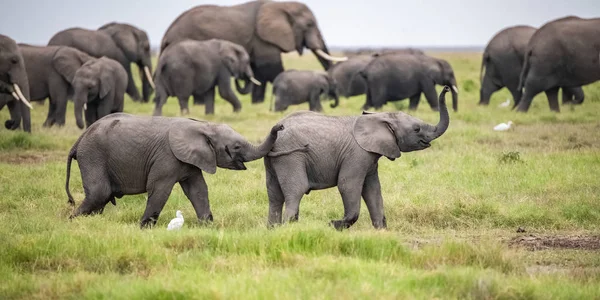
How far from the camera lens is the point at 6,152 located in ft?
49.1

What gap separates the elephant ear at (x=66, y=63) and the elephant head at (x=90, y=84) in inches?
51.2

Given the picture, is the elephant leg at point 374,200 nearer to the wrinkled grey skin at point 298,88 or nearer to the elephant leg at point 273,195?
the elephant leg at point 273,195

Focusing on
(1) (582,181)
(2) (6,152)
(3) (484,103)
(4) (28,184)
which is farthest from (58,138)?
(3) (484,103)

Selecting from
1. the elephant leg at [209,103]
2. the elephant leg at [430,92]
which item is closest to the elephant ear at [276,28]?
the elephant leg at [209,103]

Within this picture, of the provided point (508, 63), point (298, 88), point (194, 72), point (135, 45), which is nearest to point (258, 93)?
point (135, 45)

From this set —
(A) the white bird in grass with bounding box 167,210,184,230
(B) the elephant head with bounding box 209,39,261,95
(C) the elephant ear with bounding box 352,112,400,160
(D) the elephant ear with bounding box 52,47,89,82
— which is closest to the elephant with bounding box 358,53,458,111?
(B) the elephant head with bounding box 209,39,261,95

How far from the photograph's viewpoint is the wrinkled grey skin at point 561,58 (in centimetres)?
2023

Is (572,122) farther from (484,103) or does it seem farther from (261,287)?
(261,287)

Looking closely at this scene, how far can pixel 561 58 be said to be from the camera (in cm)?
2036

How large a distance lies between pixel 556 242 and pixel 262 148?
107 inches

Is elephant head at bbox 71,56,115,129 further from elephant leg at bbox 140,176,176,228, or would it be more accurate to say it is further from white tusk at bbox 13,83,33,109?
elephant leg at bbox 140,176,176,228

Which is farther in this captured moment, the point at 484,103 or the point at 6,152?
the point at 484,103

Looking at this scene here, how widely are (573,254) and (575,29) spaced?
13274 mm

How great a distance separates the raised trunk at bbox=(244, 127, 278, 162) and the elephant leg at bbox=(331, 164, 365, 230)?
710mm
